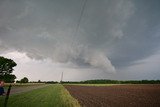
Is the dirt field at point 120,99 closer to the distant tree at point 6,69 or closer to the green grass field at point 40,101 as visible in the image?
the green grass field at point 40,101

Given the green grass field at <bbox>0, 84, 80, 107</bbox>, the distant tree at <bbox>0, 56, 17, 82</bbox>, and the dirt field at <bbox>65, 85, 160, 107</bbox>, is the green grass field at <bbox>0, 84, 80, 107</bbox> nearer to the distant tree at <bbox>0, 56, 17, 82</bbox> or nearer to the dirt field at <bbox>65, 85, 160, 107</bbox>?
the dirt field at <bbox>65, 85, 160, 107</bbox>

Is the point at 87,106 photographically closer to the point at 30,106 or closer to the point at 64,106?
the point at 64,106

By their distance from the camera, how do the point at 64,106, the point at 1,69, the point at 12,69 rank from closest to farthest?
the point at 64,106 → the point at 1,69 → the point at 12,69

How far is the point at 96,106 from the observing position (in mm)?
17297

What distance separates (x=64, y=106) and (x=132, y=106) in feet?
20.0

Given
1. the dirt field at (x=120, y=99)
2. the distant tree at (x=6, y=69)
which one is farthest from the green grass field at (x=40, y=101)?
the distant tree at (x=6, y=69)

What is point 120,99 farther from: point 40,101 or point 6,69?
point 6,69

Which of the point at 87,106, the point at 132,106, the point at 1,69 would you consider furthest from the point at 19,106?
the point at 1,69

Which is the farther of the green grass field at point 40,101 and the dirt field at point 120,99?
the green grass field at point 40,101

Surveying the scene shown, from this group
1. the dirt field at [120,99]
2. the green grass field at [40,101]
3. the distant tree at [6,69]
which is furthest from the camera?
the distant tree at [6,69]

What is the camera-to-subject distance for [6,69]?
9306cm

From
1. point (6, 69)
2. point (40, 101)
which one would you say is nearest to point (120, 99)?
point (40, 101)

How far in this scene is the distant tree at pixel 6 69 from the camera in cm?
9056

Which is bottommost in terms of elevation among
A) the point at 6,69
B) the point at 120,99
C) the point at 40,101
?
the point at 40,101
